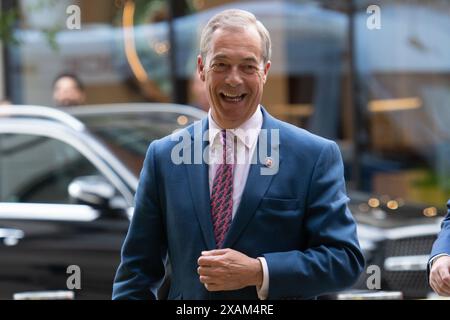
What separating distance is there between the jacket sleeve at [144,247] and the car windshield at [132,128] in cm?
313

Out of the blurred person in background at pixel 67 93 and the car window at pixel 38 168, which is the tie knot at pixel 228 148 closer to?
the car window at pixel 38 168

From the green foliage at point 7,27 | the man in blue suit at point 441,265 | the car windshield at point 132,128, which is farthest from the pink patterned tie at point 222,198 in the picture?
the green foliage at point 7,27

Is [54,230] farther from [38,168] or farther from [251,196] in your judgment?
[251,196]

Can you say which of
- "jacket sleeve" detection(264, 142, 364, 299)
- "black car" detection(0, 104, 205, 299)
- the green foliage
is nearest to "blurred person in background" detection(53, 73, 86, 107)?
"black car" detection(0, 104, 205, 299)

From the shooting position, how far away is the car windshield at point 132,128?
6406 millimetres

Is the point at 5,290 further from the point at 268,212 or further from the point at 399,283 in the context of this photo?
the point at 268,212

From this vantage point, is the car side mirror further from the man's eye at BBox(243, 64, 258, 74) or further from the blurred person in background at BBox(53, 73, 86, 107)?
the man's eye at BBox(243, 64, 258, 74)

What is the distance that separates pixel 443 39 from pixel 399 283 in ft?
17.5

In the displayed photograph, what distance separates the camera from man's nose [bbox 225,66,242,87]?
3.01 meters

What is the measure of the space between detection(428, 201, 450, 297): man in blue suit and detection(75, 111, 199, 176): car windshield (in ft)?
10.4

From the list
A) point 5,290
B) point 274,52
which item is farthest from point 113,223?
point 274,52

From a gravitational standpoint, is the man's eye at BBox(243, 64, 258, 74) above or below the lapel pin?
above

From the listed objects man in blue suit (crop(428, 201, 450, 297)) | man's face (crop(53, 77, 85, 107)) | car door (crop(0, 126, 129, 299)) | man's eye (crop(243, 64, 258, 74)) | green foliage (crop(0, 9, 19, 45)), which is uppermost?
green foliage (crop(0, 9, 19, 45))

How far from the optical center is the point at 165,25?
37.7 ft
